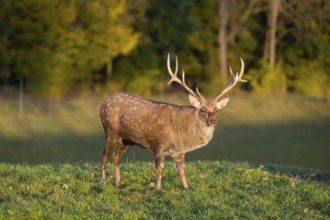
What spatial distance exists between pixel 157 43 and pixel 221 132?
11.9 m

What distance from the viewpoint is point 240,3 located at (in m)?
44.9

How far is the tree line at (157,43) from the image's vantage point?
37.6m

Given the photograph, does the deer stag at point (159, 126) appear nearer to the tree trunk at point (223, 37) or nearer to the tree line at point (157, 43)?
the tree line at point (157, 43)

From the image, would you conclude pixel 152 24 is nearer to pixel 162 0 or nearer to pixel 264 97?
pixel 162 0

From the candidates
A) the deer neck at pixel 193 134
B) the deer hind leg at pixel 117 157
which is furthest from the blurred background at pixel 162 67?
the deer neck at pixel 193 134

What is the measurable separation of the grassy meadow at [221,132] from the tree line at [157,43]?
79.5 inches

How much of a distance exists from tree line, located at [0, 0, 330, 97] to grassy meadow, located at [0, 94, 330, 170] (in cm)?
202

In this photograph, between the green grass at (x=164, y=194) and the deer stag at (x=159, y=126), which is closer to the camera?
the green grass at (x=164, y=194)

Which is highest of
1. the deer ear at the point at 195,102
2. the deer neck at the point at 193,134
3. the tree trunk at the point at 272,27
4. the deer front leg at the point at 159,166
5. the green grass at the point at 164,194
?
the tree trunk at the point at 272,27

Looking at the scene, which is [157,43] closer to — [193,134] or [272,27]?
[272,27]

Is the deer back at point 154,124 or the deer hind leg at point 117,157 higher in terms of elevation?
the deer back at point 154,124

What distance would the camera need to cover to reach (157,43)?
1692 inches

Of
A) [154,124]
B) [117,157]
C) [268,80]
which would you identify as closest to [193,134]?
[154,124]

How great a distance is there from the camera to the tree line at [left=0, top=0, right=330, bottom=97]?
1480 inches
